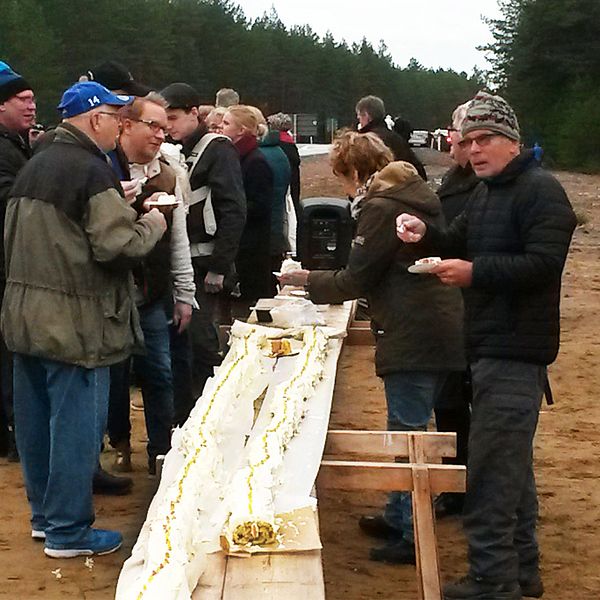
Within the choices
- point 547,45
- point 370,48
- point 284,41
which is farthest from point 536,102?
point 370,48

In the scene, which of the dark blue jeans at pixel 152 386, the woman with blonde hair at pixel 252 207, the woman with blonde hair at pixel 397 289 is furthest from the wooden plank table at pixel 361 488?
the woman with blonde hair at pixel 252 207

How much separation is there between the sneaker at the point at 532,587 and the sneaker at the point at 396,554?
628 millimetres

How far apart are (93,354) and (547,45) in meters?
54.5

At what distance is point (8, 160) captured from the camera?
236 inches

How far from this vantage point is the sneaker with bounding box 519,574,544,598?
15.3 ft

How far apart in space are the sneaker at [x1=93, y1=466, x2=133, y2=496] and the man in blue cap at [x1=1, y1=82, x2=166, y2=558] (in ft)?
2.95

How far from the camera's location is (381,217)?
479 cm

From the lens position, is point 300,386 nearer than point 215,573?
No

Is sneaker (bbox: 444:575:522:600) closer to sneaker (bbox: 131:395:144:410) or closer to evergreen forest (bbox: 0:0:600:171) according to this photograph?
sneaker (bbox: 131:395:144:410)

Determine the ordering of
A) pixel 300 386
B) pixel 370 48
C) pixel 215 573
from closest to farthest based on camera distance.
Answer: pixel 215 573 → pixel 300 386 → pixel 370 48

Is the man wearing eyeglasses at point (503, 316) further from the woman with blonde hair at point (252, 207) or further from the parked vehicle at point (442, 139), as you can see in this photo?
the woman with blonde hair at point (252, 207)

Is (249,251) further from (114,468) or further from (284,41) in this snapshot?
(284,41)

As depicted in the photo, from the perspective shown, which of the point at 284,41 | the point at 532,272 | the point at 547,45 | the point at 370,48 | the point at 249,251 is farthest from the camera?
the point at 370,48

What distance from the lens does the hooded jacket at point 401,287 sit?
4.84m
